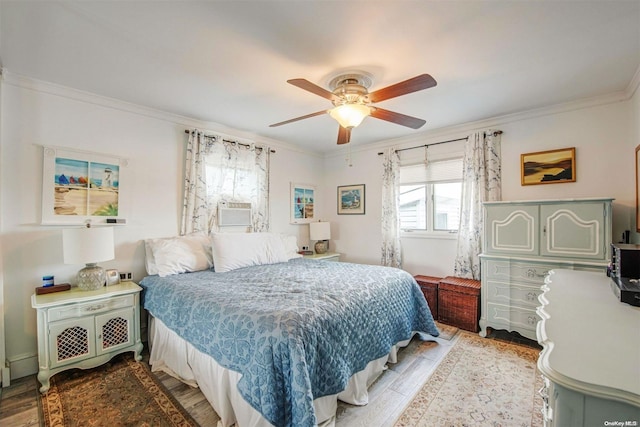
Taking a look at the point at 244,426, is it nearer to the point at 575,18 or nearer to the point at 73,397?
the point at 73,397

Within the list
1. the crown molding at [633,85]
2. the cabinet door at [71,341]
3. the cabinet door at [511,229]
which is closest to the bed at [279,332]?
the cabinet door at [71,341]

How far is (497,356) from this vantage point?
2.66m

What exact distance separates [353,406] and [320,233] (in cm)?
295

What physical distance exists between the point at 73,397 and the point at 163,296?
0.89 metres

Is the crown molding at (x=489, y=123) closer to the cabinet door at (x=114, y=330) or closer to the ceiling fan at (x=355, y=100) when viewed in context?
the ceiling fan at (x=355, y=100)

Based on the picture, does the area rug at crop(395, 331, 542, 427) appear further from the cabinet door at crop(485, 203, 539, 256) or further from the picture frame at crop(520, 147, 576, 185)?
the picture frame at crop(520, 147, 576, 185)

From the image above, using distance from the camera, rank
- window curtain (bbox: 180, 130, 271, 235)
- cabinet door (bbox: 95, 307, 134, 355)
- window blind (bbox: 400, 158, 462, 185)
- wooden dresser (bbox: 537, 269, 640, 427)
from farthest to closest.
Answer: window blind (bbox: 400, 158, 462, 185) → window curtain (bbox: 180, 130, 271, 235) → cabinet door (bbox: 95, 307, 134, 355) → wooden dresser (bbox: 537, 269, 640, 427)

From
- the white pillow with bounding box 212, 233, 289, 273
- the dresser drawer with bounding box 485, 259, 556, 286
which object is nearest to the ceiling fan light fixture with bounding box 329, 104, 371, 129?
the white pillow with bounding box 212, 233, 289, 273

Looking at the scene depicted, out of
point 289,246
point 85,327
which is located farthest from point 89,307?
point 289,246

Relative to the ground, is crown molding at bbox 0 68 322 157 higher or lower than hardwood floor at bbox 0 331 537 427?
higher

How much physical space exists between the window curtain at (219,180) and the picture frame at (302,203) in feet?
1.91

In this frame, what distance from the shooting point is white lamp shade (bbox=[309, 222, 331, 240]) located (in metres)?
4.73

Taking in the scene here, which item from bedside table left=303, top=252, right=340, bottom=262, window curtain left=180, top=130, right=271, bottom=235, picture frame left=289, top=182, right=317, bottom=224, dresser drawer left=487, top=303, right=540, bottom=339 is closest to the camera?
dresser drawer left=487, top=303, right=540, bottom=339

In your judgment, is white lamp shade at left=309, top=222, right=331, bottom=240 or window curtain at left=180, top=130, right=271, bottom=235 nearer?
window curtain at left=180, top=130, right=271, bottom=235
